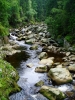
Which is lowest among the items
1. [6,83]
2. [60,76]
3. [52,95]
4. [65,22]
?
[60,76]

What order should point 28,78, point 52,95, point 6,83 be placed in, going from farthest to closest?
1. point 28,78
2. point 6,83
3. point 52,95

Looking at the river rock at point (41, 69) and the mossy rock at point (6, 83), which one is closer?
the mossy rock at point (6, 83)

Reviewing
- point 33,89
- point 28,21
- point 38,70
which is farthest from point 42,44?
point 28,21

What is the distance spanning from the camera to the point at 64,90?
1503 centimetres

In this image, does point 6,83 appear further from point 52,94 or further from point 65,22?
point 65,22

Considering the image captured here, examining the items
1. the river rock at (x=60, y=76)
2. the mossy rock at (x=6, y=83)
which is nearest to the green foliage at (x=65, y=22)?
the river rock at (x=60, y=76)

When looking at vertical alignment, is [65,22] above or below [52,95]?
above

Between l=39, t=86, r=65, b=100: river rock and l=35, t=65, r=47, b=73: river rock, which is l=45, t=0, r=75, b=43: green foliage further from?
l=39, t=86, r=65, b=100: river rock

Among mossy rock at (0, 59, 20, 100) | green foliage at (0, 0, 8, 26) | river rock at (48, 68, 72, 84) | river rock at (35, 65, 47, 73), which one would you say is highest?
green foliage at (0, 0, 8, 26)

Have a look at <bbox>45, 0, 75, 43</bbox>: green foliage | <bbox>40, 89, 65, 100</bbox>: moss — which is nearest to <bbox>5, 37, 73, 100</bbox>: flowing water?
<bbox>40, 89, 65, 100</bbox>: moss

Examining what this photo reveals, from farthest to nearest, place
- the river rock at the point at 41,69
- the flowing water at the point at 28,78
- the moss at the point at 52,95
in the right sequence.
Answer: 1. the river rock at the point at 41,69
2. the flowing water at the point at 28,78
3. the moss at the point at 52,95

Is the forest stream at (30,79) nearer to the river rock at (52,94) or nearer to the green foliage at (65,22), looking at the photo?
the river rock at (52,94)

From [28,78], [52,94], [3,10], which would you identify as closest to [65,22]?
[3,10]

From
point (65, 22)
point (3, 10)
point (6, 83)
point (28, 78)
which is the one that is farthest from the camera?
point (65, 22)
